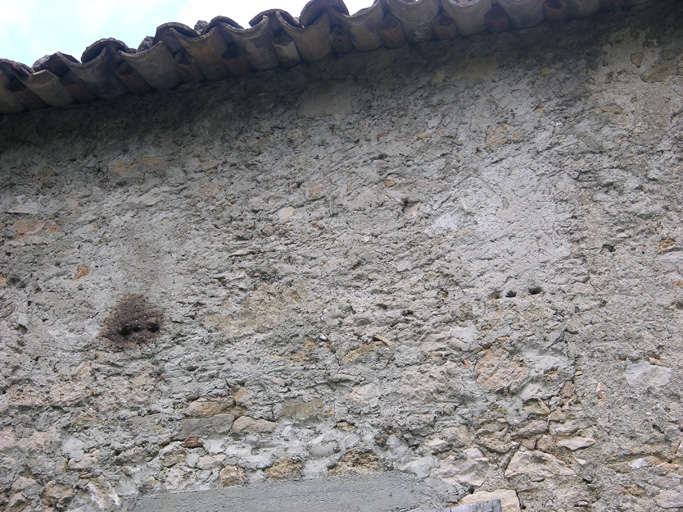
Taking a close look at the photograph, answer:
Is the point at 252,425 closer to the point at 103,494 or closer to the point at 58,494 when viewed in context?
the point at 103,494

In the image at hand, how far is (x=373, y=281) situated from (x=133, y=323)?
3.36ft

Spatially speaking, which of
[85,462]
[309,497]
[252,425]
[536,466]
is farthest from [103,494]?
[536,466]

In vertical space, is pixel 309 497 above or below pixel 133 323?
below

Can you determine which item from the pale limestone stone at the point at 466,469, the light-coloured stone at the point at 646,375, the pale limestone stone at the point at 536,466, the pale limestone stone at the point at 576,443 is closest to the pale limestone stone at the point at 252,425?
the pale limestone stone at the point at 466,469

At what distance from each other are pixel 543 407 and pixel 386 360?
58 cm

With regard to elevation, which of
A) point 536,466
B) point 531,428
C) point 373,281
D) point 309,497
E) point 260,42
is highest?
point 260,42

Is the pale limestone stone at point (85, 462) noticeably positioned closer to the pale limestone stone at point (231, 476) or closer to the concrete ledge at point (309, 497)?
the concrete ledge at point (309, 497)

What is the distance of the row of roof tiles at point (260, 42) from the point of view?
2.43 metres

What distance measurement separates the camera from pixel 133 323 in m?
2.41

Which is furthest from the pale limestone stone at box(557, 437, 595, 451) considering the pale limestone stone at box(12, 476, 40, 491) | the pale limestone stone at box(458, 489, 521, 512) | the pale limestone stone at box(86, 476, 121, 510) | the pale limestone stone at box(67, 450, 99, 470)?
the pale limestone stone at box(12, 476, 40, 491)

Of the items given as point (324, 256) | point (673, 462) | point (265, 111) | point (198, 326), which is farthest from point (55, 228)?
point (673, 462)

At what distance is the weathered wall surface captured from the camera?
6.55 ft

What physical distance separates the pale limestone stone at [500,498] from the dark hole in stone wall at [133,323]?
137 centimetres

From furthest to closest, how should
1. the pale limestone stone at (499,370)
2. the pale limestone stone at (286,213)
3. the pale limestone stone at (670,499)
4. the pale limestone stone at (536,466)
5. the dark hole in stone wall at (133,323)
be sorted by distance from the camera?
the pale limestone stone at (286,213), the dark hole in stone wall at (133,323), the pale limestone stone at (499,370), the pale limestone stone at (536,466), the pale limestone stone at (670,499)
